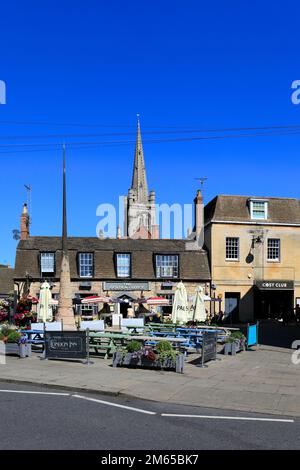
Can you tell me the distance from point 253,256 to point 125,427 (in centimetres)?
3191

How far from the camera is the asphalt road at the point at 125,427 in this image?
6934 mm

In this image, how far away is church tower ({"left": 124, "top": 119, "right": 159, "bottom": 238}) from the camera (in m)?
111

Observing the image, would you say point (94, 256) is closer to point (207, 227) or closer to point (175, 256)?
point (175, 256)

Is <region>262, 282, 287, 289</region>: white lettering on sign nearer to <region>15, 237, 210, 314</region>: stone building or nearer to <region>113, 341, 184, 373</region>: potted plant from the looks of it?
<region>15, 237, 210, 314</region>: stone building

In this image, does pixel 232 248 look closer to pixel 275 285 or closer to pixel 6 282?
pixel 275 285

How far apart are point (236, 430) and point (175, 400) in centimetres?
247

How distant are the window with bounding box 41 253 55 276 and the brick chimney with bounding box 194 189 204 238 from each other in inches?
459

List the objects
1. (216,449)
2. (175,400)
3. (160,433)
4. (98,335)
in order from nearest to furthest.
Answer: (216,449) < (160,433) < (175,400) < (98,335)

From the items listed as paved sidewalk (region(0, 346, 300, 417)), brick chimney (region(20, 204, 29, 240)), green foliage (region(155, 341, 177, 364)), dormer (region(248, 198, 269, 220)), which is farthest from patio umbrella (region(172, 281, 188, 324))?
brick chimney (region(20, 204, 29, 240))

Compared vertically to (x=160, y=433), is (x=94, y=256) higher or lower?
higher

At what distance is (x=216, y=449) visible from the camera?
6.79 m

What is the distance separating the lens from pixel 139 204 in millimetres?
114312

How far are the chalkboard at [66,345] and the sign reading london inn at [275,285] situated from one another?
2472 cm

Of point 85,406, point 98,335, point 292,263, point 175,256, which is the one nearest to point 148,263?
point 175,256
